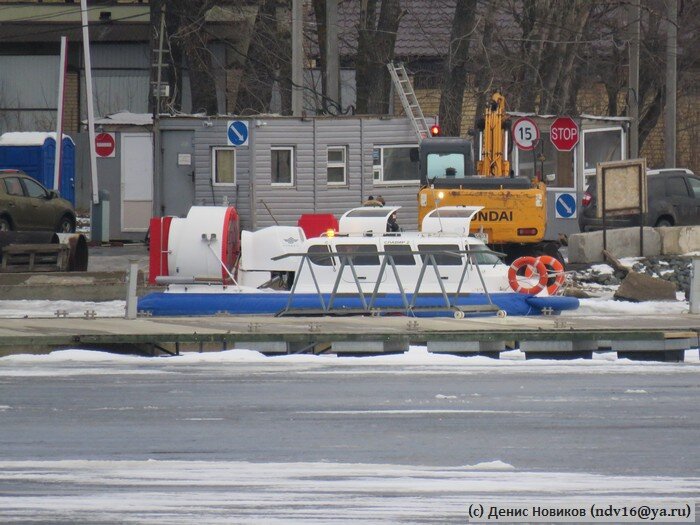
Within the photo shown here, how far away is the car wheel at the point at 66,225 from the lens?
31.5m

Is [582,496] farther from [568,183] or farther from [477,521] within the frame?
[568,183]

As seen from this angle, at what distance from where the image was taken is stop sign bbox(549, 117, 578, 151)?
30.9 m

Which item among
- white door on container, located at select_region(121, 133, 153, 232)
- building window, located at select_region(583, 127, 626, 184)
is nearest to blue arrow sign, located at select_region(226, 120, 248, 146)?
white door on container, located at select_region(121, 133, 153, 232)

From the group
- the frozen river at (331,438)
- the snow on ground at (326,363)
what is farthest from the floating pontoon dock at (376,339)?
the frozen river at (331,438)

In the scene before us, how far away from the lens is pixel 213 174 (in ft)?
109

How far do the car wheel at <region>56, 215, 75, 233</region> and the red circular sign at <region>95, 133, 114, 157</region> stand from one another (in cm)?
352

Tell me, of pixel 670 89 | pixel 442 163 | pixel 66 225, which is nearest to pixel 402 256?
pixel 442 163

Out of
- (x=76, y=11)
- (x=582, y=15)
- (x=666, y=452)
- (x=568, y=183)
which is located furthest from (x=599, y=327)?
(x=76, y=11)

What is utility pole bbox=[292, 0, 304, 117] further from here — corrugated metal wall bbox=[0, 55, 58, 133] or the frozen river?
corrugated metal wall bbox=[0, 55, 58, 133]

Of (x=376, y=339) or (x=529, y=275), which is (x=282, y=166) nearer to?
(x=529, y=275)

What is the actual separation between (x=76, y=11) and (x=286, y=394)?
45.6 metres

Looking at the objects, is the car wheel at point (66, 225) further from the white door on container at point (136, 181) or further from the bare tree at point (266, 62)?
the bare tree at point (266, 62)

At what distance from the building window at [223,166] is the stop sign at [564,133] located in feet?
24.4

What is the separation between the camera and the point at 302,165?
108 feet
